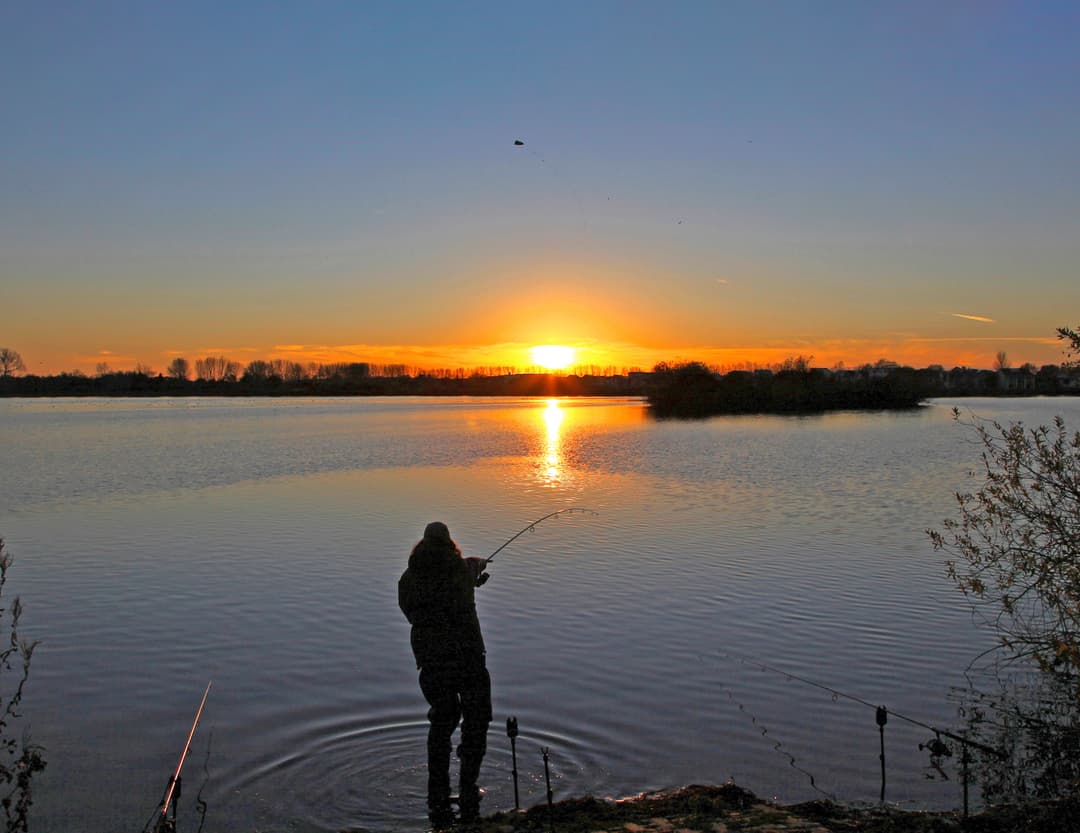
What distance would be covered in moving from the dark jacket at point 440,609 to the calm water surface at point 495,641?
0.97 m

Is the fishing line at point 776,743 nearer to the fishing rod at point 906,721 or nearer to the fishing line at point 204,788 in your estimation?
the fishing rod at point 906,721

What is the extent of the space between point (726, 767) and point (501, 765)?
1.66 meters

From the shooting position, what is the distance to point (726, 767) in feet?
22.1

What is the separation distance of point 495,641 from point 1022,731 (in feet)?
17.1

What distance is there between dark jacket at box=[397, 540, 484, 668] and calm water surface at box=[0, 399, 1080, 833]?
38.4 inches

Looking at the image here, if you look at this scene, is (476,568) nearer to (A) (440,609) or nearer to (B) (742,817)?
(A) (440,609)

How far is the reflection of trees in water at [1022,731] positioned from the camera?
6129mm

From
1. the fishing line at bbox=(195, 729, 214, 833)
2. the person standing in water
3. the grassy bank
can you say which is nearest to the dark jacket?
the person standing in water

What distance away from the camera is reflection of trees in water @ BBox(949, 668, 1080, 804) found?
613 centimetres

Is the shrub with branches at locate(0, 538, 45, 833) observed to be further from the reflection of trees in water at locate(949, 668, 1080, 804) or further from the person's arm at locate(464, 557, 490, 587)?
the reflection of trees in water at locate(949, 668, 1080, 804)

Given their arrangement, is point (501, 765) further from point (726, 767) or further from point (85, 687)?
point (85, 687)

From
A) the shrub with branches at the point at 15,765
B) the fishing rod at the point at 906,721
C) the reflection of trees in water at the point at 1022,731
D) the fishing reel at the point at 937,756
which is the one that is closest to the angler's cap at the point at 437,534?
the shrub with branches at the point at 15,765

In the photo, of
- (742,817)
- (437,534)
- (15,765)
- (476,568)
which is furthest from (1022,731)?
(15,765)

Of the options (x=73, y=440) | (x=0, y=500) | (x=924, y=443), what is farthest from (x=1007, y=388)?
(x=0, y=500)
